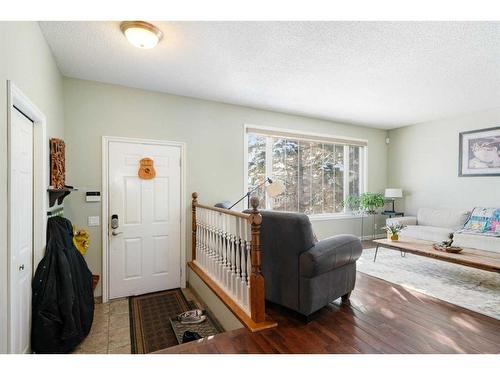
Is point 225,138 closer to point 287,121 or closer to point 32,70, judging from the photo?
point 287,121

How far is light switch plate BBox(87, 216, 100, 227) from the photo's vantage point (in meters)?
3.16

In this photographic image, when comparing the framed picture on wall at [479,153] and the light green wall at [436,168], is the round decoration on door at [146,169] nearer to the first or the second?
the light green wall at [436,168]

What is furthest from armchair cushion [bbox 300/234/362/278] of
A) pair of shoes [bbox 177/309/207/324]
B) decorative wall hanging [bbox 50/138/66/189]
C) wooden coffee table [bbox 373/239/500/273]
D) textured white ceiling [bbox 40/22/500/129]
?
decorative wall hanging [bbox 50/138/66/189]

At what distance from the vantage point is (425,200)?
550 cm

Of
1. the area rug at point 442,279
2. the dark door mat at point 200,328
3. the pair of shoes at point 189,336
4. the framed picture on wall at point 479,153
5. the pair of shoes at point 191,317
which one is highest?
the framed picture on wall at point 479,153

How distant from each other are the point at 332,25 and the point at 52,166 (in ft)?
9.22

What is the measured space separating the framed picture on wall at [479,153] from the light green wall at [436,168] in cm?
9

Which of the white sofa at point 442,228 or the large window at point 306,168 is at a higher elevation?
the large window at point 306,168

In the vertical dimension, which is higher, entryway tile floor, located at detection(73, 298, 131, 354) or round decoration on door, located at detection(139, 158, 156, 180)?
→ round decoration on door, located at detection(139, 158, 156, 180)

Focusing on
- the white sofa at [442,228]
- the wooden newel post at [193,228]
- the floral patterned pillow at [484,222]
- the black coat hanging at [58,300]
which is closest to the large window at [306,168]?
the wooden newel post at [193,228]

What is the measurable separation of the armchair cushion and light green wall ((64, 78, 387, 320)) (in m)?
2.05

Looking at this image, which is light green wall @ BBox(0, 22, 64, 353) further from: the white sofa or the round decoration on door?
the white sofa

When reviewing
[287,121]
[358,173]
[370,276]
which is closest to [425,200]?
[358,173]

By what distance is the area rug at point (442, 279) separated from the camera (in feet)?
9.02
